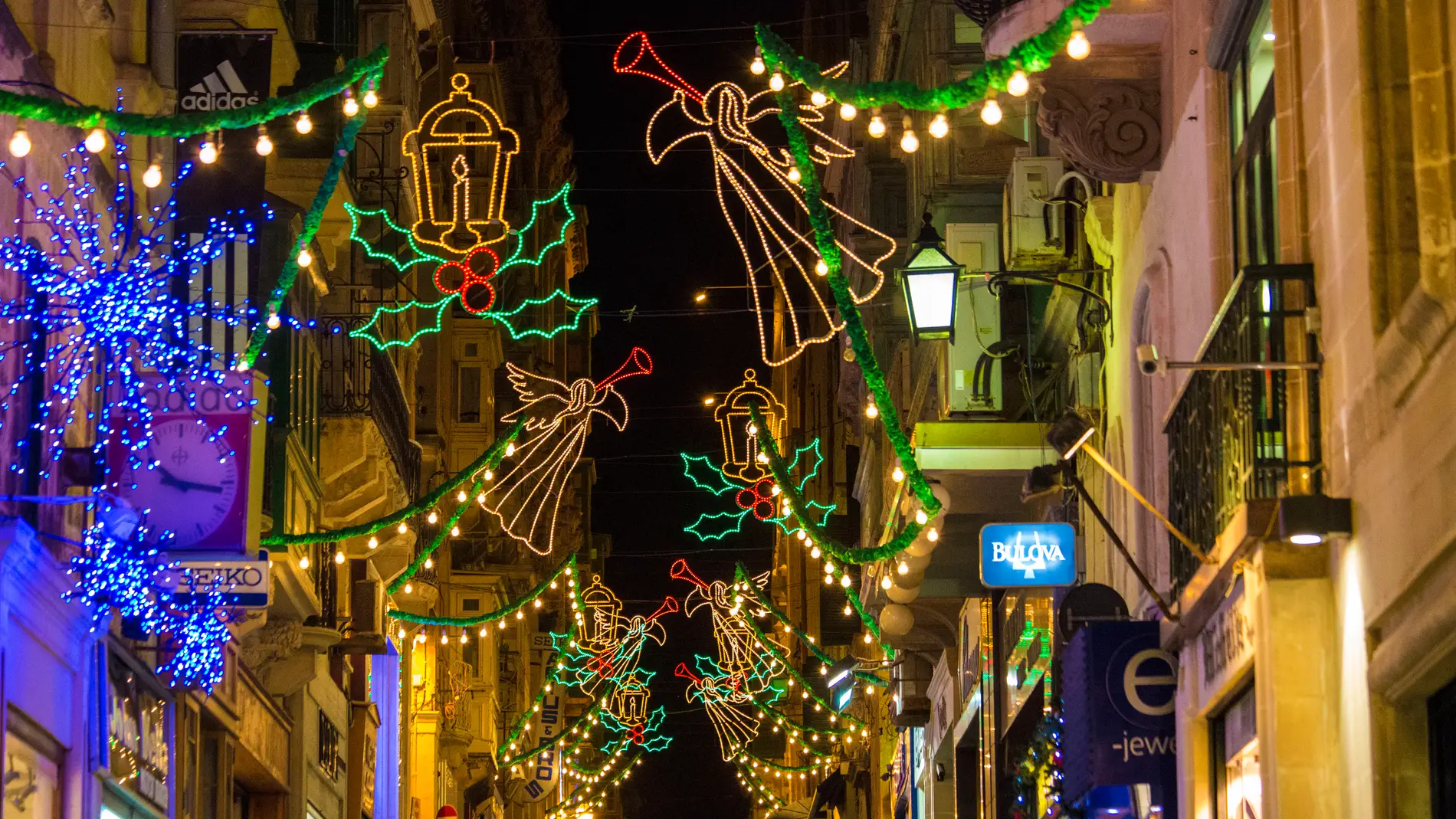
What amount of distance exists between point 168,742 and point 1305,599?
11.8 meters

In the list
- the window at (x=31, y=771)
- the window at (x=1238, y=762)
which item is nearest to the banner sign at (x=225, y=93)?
the window at (x=31, y=771)

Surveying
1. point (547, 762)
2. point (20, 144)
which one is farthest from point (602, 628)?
point (20, 144)

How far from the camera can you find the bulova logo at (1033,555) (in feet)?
62.8

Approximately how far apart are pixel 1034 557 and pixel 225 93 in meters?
8.50

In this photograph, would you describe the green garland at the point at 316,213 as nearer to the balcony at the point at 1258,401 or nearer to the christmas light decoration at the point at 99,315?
the christmas light decoration at the point at 99,315

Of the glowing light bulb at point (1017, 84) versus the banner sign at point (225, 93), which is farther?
the banner sign at point (225, 93)

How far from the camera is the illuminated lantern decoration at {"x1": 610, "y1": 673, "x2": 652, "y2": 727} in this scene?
57.0 meters

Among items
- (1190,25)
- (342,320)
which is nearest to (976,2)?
(1190,25)

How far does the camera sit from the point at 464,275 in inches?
867

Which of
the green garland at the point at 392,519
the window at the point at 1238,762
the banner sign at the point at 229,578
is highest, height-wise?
the green garland at the point at 392,519

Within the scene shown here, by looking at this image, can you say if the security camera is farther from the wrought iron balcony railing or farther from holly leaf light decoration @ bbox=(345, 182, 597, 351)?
the wrought iron balcony railing

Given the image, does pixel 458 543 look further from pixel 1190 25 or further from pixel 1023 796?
pixel 1190 25

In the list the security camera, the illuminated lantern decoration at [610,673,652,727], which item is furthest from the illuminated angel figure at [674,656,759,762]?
the security camera

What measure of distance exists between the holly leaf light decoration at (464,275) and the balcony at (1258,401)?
726 centimetres
